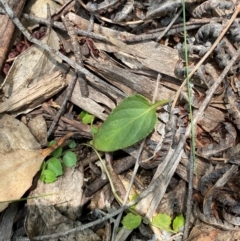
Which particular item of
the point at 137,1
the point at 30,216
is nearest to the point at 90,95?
the point at 137,1

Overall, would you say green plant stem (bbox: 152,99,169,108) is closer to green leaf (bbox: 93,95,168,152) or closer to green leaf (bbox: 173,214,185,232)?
green leaf (bbox: 93,95,168,152)

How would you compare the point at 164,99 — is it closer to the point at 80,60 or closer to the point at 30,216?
the point at 80,60

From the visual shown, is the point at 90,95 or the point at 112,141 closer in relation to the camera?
the point at 112,141

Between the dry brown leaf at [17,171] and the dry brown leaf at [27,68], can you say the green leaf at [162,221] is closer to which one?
the dry brown leaf at [17,171]

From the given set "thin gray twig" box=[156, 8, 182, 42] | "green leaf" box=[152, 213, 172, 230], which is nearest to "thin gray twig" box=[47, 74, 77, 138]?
"thin gray twig" box=[156, 8, 182, 42]

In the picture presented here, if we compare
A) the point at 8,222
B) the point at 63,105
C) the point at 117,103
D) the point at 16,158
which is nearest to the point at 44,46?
the point at 63,105

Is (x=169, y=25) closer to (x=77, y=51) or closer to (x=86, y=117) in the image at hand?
(x=77, y=51)
